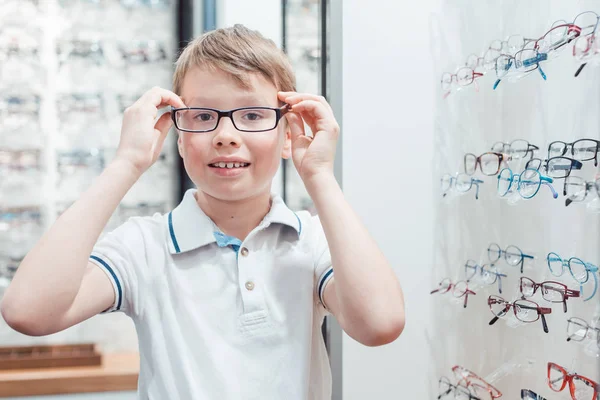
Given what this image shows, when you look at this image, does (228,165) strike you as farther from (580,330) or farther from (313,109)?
(580,330)

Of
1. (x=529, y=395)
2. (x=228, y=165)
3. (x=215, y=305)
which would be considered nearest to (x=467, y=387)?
(x=529, y=395)

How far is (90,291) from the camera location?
2.78 ft

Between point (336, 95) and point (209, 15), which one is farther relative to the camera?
point (209, 15)

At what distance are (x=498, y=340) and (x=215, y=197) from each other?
2.14 feet

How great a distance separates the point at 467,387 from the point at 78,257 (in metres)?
0.85

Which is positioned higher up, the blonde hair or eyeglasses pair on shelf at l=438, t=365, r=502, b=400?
the blonde hair

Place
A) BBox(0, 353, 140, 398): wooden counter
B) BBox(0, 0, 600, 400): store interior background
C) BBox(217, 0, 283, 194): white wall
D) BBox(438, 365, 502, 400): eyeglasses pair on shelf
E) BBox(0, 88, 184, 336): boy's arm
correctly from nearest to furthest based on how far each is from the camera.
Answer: BBox(0, 88, 184, 336): boy's arm → BBox(438, 365, 502, 400): eyeglasses pair on shelf → BBox(0, 0, 600, 400): store interior background → BBox(217, 0, 283, 194): white wall → BBox(0, 353, 140, 398): wooden counter

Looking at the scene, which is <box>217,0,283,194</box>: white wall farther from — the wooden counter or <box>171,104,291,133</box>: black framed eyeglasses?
the wooden counter

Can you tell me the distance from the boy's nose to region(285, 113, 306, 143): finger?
0.11 meters

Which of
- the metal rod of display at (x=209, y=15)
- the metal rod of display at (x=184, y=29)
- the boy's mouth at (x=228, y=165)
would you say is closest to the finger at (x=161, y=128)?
the boy's mouth at (x=228, y=165)

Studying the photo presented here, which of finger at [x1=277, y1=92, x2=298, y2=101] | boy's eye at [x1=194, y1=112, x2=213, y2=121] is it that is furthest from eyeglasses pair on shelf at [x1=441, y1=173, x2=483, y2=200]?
boy's eye at [x1=194, y1=112, x2=213, y2=121]

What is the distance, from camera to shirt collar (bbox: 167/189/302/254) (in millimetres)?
927

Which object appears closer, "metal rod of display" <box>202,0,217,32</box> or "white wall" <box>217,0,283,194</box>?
"white wall" <box>217,0,283,194</box>

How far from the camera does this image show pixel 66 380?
194 cm
